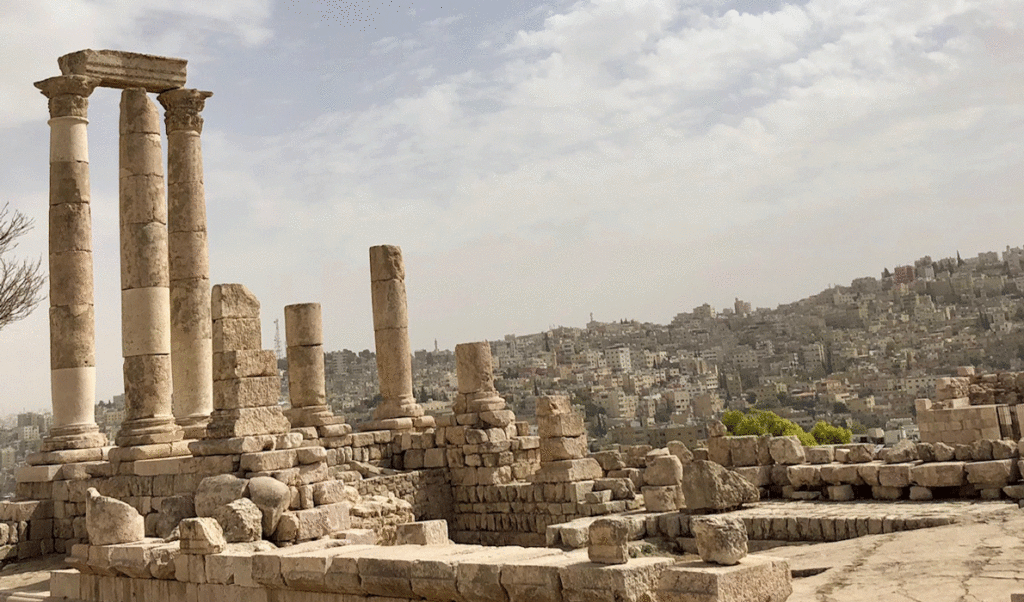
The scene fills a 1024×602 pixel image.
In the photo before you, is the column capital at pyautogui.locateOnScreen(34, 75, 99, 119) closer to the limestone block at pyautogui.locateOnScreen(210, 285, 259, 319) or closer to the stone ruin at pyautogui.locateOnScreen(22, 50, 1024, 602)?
the stone ruin at pyautogui.locateOnScreen(22, 50, 1024, 602)

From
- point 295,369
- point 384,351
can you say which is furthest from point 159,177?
point 384,351

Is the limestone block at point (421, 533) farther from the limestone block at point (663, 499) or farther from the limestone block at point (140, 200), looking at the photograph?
the limestone block at point (140, 200)

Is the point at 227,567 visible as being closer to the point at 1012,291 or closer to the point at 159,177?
the point at 159,177

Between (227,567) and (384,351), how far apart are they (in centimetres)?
1118

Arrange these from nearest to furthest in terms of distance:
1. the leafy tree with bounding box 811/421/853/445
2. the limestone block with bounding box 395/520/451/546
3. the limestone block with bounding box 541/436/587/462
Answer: the limestone block with bounding box 395/520/451/546 → the limestone block with bounding box 541/436/587/462 → the leafy tree with bounding box 811/421/853/445

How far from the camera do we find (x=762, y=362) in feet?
363

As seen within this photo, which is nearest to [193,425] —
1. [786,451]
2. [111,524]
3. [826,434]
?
[111,524]

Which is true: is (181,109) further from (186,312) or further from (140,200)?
(186,312)

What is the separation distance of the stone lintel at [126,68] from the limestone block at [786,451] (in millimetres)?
11343

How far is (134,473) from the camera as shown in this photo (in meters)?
15.4

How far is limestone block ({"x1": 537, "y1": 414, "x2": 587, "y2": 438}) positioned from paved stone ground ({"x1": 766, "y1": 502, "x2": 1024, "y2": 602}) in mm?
5948

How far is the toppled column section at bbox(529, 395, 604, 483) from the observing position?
57.2ft

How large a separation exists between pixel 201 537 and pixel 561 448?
319 inches

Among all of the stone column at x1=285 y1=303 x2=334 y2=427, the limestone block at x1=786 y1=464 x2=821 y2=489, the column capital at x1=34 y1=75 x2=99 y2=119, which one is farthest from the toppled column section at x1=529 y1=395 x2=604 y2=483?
the column capital at x1=34 y1=75 x2=99 y2=119
